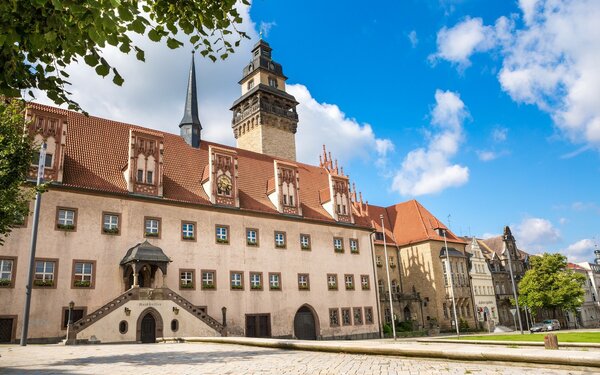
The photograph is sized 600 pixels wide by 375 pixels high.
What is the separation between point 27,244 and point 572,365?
87.7ft

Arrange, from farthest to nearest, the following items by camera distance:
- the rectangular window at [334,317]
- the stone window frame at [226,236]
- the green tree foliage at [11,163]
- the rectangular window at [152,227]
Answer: the rectangular window at [334,317] < the stone window frame at [226,236] < the rectangular window at [152,227] < the green tree foliage at [11,163]

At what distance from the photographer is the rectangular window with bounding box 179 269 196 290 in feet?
102

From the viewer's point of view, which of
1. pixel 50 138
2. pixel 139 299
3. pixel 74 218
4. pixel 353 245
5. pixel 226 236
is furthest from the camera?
pixel 353 245

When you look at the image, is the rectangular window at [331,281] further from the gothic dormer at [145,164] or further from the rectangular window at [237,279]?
the gothic dormer at [145,164]

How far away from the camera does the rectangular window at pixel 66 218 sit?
1066 inches

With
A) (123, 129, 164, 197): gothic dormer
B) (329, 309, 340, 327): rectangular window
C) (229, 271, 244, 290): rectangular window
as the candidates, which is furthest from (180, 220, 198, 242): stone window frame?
(329, 309, 340, 327): rectangular window

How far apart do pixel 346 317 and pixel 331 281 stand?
140 inches

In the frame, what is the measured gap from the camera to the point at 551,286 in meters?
63.1


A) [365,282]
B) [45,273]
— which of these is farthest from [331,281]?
[45,273]

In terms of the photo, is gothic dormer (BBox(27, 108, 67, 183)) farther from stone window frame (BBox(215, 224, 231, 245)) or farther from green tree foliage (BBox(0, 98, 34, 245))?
stone window frame (BBox(215, 224, 231, 245))

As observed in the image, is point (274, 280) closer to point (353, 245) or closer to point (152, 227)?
point (353, 245)

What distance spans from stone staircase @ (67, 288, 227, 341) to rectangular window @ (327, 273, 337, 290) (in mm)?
13007

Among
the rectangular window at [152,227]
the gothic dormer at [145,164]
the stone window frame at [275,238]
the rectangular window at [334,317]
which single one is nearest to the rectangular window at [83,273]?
the rectangular window at [152,227]

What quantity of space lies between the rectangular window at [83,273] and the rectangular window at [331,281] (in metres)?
19.6
